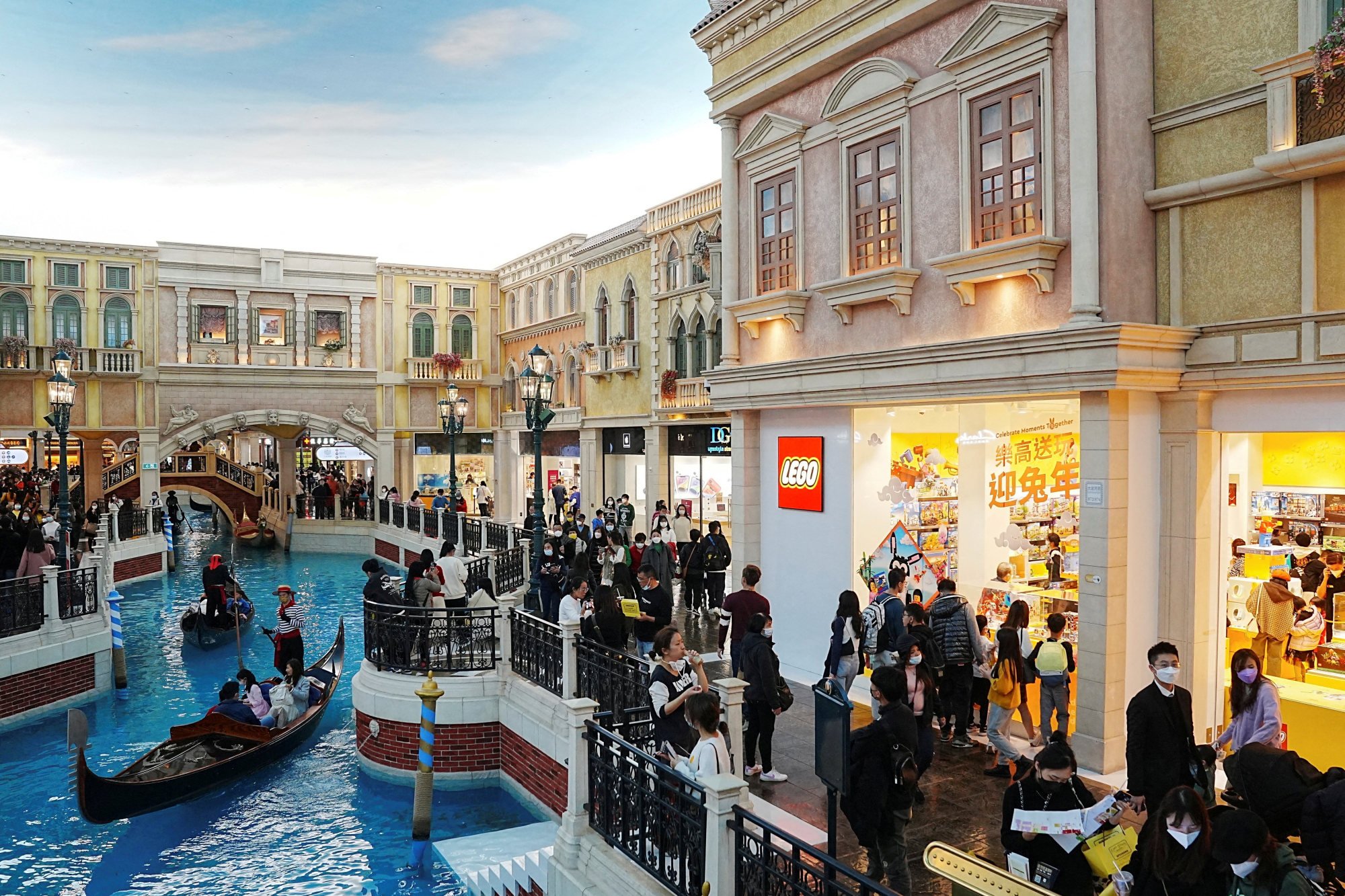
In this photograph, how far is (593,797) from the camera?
6559 mm

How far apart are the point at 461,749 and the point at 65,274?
24650 mm

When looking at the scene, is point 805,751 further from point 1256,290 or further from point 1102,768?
point 1256,290

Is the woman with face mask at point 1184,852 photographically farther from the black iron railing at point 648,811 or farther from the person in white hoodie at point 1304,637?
the person in white hoodie at point 1304,637

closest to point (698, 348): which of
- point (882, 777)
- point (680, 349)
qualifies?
point (680, 349)

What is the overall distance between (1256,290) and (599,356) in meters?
19.7

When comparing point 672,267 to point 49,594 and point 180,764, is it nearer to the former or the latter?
point 49,594

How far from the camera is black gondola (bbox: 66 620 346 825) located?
9266 millimetres

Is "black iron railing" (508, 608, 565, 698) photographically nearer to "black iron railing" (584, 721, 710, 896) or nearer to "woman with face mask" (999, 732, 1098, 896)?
"black iron railing" (584, 721, 710, 896)

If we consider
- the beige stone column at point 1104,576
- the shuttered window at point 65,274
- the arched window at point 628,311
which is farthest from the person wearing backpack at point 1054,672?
the shuttered window at point 65,274

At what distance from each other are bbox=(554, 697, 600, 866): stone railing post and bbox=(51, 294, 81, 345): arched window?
2790 cm

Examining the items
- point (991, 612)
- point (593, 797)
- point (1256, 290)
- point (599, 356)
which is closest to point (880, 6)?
point (1256, 290)

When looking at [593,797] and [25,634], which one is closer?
[593,797]

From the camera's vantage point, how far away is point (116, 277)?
2862cm

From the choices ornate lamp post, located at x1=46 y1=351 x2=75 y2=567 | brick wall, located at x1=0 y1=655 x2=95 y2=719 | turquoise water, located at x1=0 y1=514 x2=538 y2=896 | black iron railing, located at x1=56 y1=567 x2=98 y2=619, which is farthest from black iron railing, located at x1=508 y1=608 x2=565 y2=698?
ornate lamp post, located at x1=46 y1=351 x2=75 y2=567
